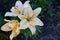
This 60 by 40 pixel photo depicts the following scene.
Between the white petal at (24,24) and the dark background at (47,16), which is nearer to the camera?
the white petal at (24,24)

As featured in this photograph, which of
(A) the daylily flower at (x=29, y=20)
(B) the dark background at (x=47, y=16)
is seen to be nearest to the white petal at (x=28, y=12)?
(A) the daylily flower at (x=29, y=20)

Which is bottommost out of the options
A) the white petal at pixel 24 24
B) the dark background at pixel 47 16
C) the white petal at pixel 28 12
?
the dark background at pixel 47 16

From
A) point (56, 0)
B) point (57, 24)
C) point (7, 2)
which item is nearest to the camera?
point (7, 2)

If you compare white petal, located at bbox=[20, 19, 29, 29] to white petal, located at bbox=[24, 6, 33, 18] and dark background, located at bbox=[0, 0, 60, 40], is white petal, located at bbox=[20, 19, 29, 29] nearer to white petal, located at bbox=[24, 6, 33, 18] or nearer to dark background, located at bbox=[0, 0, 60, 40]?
white petal, located at bbox=[24, 6, 33, 18]

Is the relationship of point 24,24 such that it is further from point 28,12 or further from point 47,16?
point 47,16

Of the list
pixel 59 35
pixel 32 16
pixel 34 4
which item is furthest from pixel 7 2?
pixel 32 16

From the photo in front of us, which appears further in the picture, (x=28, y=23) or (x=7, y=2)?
(x=7, y=2)

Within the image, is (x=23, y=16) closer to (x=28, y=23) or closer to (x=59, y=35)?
(x=28, y=23)

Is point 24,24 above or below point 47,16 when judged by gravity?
above

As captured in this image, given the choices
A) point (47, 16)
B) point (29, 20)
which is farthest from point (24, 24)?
point (47, 16)

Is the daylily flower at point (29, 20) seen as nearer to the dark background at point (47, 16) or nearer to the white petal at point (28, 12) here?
the white petal at point (28, 12)

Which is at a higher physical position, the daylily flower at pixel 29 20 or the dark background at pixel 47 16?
the daylily flower at pixel 29 20
